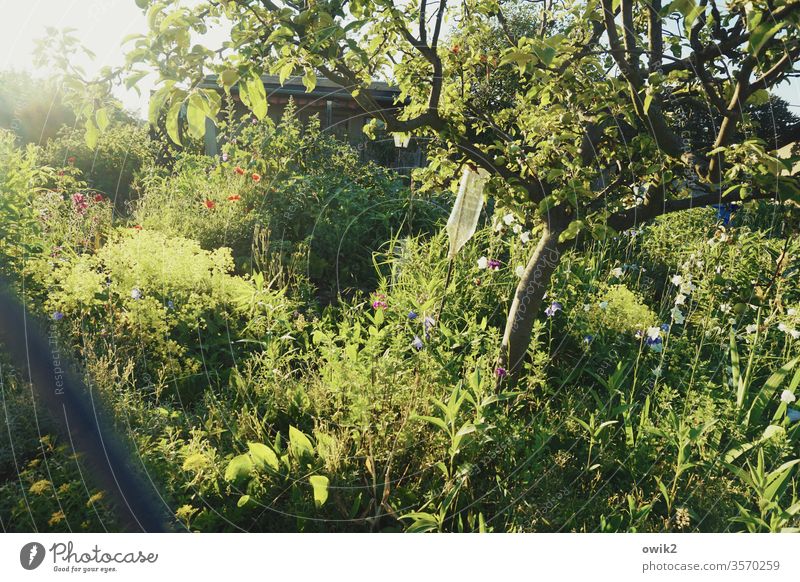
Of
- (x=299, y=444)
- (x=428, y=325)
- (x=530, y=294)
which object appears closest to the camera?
(x=299, y=444)

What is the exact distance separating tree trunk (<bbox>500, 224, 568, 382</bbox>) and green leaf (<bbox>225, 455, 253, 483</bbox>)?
1346 millimetres

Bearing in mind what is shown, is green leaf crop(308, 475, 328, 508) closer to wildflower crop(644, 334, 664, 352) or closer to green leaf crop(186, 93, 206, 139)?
green leaf crop(186, 93, 206, 139)

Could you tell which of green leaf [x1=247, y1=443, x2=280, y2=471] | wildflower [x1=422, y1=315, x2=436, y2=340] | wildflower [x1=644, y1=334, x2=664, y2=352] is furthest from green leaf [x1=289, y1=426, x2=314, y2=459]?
wildflower [x1=644, y1=334, x2=664, y2=352]

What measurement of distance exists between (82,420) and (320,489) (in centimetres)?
114

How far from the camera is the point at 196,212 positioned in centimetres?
522

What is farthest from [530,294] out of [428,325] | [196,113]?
[196,113]

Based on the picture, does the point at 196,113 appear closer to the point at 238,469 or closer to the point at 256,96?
the point at 256,96

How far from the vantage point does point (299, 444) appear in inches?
102

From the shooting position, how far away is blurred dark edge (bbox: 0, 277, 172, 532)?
237 cm

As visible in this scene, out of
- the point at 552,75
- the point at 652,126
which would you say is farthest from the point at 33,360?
the point at 652,126

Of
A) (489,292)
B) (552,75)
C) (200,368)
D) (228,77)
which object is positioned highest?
(552,75)

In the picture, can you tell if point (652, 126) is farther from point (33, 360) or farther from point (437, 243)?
point (33, 360)
